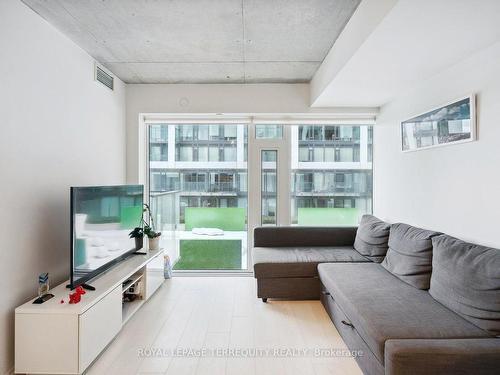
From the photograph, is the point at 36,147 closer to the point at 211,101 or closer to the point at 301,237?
the point at 211,101

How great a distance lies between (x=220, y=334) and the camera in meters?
2.56

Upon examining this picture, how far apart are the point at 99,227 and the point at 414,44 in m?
2.88

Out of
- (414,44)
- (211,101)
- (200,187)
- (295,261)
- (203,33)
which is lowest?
(295,261)

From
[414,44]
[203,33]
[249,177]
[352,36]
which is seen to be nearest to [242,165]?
[249,177]

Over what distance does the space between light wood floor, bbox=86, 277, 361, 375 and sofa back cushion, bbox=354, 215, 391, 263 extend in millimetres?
785

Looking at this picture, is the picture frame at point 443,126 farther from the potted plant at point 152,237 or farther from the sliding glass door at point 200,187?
the potted plant at point 152,237

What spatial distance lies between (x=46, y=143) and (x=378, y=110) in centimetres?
379

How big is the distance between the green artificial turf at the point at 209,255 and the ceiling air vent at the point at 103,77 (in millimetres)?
2262

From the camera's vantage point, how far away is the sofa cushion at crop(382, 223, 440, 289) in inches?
93.6

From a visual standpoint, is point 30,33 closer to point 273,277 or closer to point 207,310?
point 207,310

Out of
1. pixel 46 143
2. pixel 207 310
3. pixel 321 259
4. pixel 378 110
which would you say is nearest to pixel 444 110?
pixel 378 110

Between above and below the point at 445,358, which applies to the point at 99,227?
above

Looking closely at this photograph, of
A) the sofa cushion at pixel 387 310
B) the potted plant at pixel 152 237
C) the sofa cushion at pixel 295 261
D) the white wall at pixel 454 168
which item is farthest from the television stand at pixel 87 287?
the white wall at pixel 454 168

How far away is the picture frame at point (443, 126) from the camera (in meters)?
2.28
